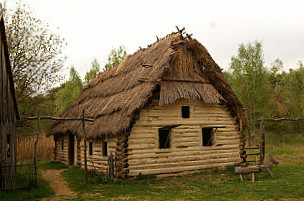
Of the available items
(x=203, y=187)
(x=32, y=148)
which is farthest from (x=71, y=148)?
(x=203, y=187)

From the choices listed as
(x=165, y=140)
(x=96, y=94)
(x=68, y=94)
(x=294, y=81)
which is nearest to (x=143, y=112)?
(x=165, y=140)

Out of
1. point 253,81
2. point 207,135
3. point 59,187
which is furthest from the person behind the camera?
point 253,81

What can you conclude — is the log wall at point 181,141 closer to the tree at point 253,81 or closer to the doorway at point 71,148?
the doorway at point 71,148

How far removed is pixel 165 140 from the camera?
16406 mm

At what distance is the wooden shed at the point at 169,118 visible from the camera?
48.9 feet

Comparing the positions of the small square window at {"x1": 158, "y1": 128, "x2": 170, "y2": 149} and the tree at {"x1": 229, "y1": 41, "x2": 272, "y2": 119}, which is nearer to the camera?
the small square window at {"x1": 158, "y1": 128, "x2": 170, "y2": 149}

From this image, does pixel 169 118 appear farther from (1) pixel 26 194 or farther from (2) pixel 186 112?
(1) pixel 26 194

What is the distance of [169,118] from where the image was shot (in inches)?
629

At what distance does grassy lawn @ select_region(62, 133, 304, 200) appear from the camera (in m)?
10.8

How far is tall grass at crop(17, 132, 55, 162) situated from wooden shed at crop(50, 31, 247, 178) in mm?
6519

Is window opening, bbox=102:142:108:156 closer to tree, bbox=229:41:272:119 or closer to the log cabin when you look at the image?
the log cabin

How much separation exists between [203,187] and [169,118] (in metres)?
4.38

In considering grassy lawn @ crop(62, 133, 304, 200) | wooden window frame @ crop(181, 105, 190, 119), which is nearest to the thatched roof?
wooden window frame @ crop(181, 105, 190, 119)

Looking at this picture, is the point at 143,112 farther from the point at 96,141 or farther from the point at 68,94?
the point at 68,94
